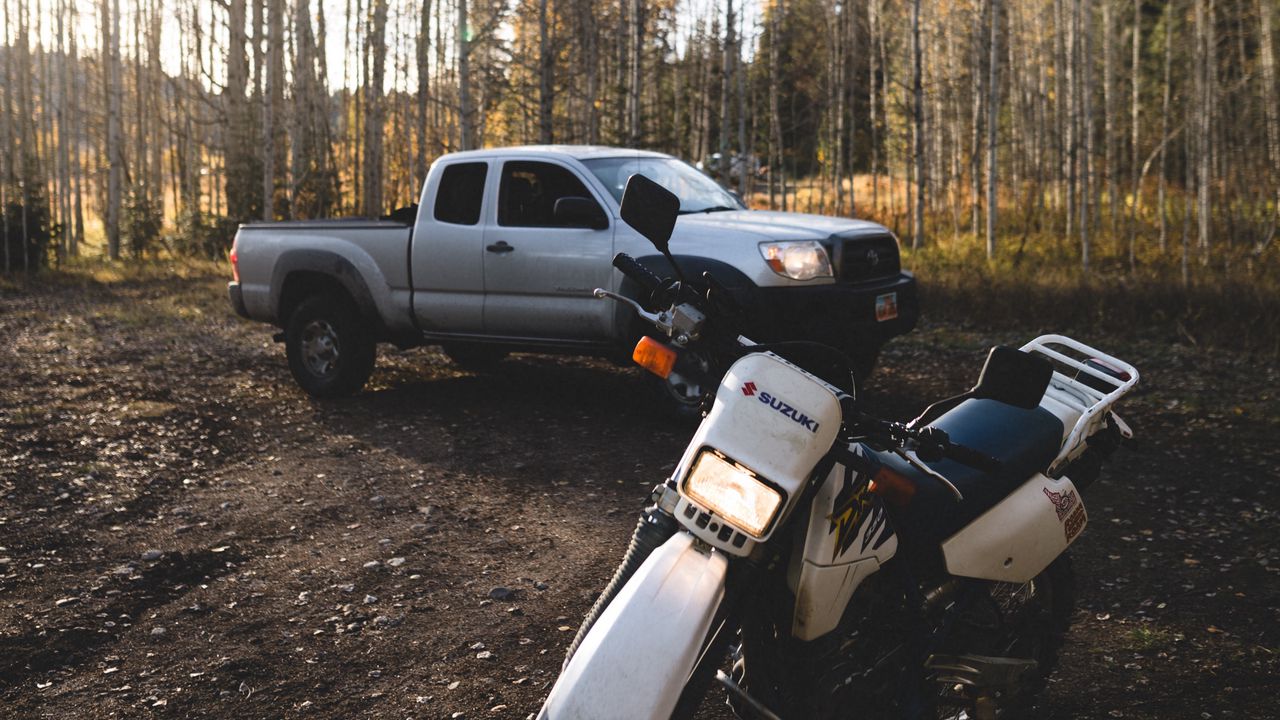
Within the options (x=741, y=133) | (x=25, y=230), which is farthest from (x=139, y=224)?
(x=741, y=133)

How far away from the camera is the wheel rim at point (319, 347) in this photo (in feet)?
29.9

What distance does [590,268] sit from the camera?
26.4ft

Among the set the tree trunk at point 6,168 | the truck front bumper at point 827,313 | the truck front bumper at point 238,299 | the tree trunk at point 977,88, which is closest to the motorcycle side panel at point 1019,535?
the truck front bumper at point 827,313

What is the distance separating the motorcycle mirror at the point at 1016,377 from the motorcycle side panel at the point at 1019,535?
31cm

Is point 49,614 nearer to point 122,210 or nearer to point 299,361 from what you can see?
point 299,361

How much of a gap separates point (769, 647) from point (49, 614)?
3445mm

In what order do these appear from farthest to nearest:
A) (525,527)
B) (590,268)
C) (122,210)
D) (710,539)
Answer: (122,210)
(590,268)
(525,527)
(710,539)

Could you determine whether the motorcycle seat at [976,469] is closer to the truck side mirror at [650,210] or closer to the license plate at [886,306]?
the truck side mirror at [650,210]

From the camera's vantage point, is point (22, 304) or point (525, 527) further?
point (22, 304)

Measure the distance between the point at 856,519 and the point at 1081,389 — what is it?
4.76 ft

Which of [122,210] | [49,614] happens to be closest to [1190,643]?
[49,614]

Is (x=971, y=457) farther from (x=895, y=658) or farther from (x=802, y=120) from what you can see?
(x=802, y=120)

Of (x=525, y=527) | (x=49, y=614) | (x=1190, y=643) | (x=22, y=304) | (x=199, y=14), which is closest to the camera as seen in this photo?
(x=1190, y=643)

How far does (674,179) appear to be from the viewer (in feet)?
28.8
